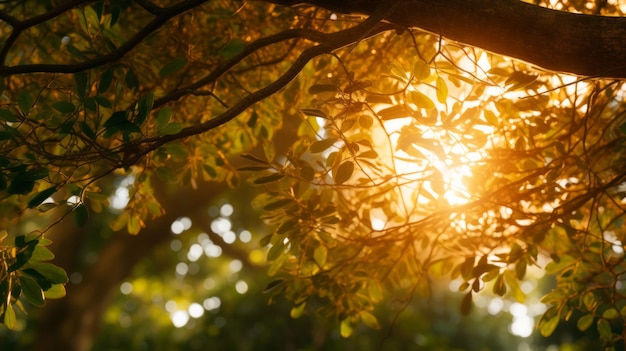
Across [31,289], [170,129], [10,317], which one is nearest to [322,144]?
[170,129]

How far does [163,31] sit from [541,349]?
16.9 m

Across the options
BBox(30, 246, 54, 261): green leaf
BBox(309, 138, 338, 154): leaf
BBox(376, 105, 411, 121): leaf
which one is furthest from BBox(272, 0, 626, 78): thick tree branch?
BBox(30, 246, 54, 261): green leaf

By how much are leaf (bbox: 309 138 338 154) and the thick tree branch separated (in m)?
0.57

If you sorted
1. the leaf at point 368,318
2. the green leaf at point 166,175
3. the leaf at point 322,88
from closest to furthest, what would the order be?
the leaf at point 322,88, the green leaf at point 166,175, the leaf at point 368,318

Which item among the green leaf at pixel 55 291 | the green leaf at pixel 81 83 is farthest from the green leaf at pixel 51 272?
the green leaf at pixel 81 83

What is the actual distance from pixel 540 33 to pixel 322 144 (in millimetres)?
872

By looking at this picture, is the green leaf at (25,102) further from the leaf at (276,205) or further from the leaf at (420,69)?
the leaf at (420,69)

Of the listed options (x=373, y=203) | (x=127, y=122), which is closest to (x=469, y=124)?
A: (x=373, y=203)

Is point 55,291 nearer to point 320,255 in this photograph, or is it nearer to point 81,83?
point 81,83

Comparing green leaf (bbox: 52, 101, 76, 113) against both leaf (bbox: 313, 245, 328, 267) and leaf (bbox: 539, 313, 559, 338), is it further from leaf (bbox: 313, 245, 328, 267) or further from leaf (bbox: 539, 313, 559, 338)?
leaf (bbox: 539, 313, 559, 338)

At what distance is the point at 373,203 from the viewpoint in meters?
3.45

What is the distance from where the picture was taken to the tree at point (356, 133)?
2402 millimetres

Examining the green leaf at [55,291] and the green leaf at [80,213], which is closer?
the green leaf at [55,291]

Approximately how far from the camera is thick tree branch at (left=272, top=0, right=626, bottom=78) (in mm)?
2320
